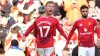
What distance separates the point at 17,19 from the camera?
51.9 feet

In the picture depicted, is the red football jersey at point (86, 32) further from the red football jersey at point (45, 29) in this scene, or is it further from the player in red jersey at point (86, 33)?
the red football jersey at point (45, 29)

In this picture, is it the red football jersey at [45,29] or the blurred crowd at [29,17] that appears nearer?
the red football jersey at [45,29]

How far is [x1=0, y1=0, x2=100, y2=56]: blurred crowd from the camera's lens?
14797 mm

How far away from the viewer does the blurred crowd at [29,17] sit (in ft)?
48.5

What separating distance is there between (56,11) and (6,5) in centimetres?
215

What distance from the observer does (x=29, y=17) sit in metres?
15.8

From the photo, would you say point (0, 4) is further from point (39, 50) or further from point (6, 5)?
point (39, 50)

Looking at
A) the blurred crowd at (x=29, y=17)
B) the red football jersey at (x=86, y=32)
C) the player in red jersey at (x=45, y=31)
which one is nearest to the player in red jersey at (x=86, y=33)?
the red football jersey at (x=86, y=32)

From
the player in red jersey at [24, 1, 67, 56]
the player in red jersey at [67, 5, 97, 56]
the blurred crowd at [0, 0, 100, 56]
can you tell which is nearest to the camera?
the player in red jersey at [24, 1, 67, 56]

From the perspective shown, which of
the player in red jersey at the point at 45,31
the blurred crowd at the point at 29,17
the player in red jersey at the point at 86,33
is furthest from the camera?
the blurred crowd at the point at 29,17

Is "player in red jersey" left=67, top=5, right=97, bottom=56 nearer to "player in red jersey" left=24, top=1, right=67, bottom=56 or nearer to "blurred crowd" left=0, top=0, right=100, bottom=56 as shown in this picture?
"player in red jersey" left=24, top=1, right=67, bottom=56

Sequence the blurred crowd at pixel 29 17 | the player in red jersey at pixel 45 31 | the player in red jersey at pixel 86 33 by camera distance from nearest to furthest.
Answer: the player in red jersey at pixel 45 31 → the player in red jersey at pixel 86 33 → the blurred crowd at pixel 29 17

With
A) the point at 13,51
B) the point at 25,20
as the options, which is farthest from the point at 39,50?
the point at 25,20

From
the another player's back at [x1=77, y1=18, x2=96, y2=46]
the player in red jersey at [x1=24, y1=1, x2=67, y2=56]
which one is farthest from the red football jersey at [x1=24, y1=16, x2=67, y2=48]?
the another player's back at [x1=77, y1=18, x2=96, y2=46]
